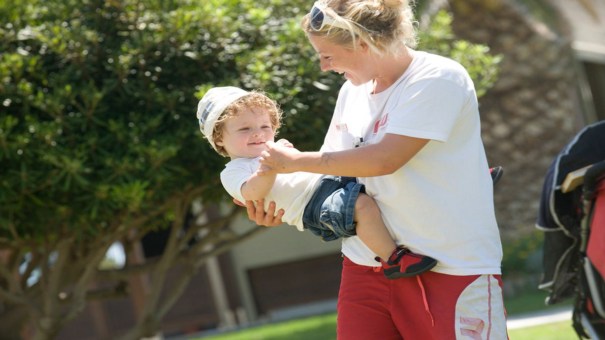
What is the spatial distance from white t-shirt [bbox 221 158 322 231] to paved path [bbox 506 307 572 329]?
20.1ft

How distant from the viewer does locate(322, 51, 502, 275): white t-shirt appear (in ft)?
10.9

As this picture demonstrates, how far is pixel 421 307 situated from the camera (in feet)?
11.4

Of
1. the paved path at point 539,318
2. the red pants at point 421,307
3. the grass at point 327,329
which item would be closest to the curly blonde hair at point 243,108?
the red pants at point 421,307

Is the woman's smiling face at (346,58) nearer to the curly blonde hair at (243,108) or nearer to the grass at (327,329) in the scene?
the curly blonde hair at (243,108)

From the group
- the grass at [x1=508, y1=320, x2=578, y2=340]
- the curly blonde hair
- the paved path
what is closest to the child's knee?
the curly blonde hair

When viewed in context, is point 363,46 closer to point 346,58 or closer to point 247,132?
point 346,58

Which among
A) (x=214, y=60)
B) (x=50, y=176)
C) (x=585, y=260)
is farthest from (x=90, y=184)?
(x=585, y=260)

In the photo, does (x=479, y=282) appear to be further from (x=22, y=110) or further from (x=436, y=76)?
(x=22, y=110)

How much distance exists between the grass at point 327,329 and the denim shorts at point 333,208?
501cm

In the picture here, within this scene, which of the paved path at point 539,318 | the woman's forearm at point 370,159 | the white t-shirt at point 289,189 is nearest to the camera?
the woman's forearm at point 370,159

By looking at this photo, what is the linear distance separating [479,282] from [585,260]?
6.19ft

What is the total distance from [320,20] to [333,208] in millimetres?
607

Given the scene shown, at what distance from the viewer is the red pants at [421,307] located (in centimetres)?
340

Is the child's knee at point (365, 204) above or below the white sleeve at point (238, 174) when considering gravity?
below
